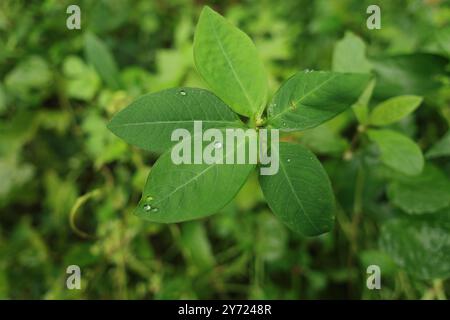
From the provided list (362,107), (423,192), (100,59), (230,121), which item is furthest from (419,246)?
(100,59)

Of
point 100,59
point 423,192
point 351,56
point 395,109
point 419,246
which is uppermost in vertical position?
point 100,59

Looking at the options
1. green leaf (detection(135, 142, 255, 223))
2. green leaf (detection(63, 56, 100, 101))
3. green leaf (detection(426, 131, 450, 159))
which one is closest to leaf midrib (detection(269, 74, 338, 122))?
green leaf (detection(135, 142, 255, 223))

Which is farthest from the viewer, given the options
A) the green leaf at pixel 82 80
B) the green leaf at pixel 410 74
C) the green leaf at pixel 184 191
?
the green leaf at pixel 82 80

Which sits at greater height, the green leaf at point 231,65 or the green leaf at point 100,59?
the green leaf at point 100,59

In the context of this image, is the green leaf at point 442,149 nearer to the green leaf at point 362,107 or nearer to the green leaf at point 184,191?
the green leaf at point 362,107

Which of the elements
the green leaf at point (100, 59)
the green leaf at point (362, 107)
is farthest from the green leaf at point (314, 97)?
the green leaf at point (100, 59)

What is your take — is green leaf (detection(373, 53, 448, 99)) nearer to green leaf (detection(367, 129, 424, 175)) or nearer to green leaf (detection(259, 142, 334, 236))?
green leaf (detection(367, 129, 424, 175))

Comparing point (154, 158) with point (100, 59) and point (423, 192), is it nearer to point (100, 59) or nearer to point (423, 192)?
point (100, 59)
